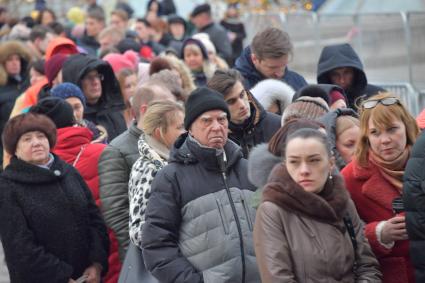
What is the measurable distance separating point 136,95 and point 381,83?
221 inches

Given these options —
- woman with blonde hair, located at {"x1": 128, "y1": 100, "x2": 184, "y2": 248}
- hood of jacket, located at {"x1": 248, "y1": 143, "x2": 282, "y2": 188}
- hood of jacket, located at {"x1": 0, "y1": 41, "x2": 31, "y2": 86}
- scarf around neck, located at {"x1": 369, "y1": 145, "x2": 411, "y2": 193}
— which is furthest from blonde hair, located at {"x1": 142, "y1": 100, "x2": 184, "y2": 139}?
hood of jacket, located at {"x1": 0, "y1": 41, "x2": 31, "y2": 86}

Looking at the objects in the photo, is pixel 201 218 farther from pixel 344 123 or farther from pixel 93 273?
pixel 93 273

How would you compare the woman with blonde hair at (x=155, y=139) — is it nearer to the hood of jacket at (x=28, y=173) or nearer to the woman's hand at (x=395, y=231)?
the hood of jacket at (x=28, y=173)

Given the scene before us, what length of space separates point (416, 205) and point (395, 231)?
0.22 m

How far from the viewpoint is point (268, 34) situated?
885 centimetres

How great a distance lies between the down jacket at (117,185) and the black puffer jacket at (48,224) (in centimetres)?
9

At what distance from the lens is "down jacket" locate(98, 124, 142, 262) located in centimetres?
758

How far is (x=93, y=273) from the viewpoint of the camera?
752cm

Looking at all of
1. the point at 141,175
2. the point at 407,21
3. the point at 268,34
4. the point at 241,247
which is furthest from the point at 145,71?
the point at 241,247

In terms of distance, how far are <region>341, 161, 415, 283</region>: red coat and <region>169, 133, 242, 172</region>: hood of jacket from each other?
2.23ft

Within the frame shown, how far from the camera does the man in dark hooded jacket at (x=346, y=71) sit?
8.57 m

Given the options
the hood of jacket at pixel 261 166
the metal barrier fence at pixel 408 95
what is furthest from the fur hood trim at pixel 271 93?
the metal barrier fence at pixel 408 95

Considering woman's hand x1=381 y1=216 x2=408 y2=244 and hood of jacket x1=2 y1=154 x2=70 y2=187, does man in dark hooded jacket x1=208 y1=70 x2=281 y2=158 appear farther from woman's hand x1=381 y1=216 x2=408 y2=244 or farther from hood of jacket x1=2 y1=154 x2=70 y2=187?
woman's hand x1=381 y1=216 x2=408 y2=244

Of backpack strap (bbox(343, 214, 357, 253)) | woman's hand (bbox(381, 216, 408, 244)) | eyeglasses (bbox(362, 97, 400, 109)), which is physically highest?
eyeglasses (bbox(362, 97, 400, 109))
